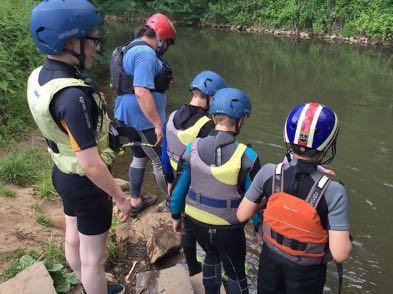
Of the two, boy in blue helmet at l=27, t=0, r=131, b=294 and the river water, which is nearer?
boy in blue helmet at l=27, t=0, r=131, b=294

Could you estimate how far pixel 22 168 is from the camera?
5.20 metres

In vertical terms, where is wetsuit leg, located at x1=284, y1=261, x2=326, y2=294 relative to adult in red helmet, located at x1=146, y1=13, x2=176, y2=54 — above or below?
below

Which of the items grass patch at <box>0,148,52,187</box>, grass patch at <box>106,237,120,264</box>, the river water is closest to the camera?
grass patch at <box>106,237,120,264</box>

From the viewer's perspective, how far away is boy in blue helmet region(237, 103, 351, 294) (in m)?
2.36

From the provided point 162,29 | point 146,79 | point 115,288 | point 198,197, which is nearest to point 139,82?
point 146,79

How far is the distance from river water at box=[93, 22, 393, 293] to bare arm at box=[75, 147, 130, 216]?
7.53 feet

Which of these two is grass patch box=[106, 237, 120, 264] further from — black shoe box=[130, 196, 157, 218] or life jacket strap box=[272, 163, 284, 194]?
life jacket strap box=[272, 163, 284, 194]

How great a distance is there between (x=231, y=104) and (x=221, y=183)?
552 mm

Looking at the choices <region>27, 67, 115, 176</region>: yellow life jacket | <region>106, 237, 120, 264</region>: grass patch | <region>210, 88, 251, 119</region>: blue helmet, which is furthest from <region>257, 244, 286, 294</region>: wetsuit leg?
<region>106, 237, 120, 264</region>: grass patch

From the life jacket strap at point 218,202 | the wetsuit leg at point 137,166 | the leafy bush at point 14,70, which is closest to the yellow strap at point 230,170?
the life jacket strap at point 218,202

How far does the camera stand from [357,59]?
1900cm

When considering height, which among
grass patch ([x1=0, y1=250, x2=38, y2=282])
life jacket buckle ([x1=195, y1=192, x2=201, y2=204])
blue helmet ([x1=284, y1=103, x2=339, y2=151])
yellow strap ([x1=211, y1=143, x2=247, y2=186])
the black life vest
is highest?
blue helmet ([x1=284, y1=103, x2=339, y2=151])

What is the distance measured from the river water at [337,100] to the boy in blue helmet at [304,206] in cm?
168

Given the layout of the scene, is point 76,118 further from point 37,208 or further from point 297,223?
point 37,208
